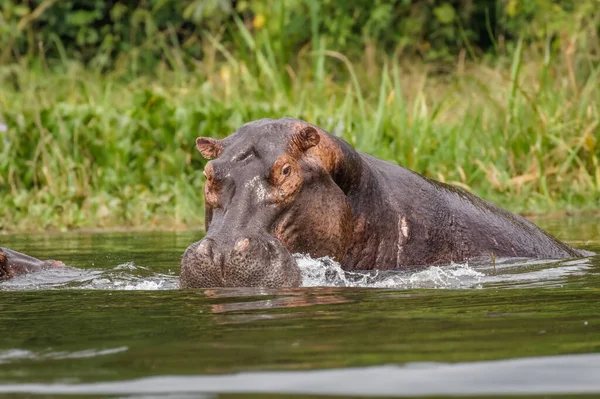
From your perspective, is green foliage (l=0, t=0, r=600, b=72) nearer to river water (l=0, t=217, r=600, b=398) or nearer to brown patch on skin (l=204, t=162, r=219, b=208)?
brown patch on skin (l=204, t=162, r=219, b=208)

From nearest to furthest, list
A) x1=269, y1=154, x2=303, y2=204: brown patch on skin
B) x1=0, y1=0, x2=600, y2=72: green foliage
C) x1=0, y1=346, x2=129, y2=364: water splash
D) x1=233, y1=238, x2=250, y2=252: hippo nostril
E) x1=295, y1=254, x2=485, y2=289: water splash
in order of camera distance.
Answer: x1=0, y1=346, x2=129, y2=364: water splash → x1=233, y1=238, x2=250, y2=252: hippo nostril → x1=295, y1=254, x2=485, y2=289: water splash → x1=269, y1=154, x2=303, y2=204: brown patch on skin → x1=0, y1=0, x2=600, y2=72: green foliage

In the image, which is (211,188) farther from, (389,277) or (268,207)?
(389,277)

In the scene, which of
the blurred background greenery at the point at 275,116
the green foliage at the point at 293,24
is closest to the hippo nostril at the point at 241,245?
the blurred background greenery at the point at 275,116

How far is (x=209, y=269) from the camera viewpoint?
402 centimetres

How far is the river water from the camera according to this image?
2.28 m

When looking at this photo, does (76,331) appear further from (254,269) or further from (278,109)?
(278,109)

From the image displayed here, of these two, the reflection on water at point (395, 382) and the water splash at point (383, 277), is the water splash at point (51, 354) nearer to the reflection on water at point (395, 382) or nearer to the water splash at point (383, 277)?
the reflection on water at point (395, 382)

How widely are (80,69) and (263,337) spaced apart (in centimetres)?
1140

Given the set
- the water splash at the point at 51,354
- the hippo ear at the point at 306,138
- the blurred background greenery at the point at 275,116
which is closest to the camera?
the water splash at the point at 51,354

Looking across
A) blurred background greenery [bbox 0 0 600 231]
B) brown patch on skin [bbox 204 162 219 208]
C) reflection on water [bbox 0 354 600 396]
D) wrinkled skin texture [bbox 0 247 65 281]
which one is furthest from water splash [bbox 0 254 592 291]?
blurred background greenery [bbox 0 0 600 231]

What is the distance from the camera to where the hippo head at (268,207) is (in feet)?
13.2

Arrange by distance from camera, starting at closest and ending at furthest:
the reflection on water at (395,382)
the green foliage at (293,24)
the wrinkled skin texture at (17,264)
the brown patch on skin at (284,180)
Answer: the reflection on water at (395,382) → the brown patch on skin at (284,180) → the wrinkled skin texture at (17,264) → the green foliage at (293,24)

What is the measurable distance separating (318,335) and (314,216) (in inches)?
61.3

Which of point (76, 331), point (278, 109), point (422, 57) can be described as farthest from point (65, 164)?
point (422, 57)
